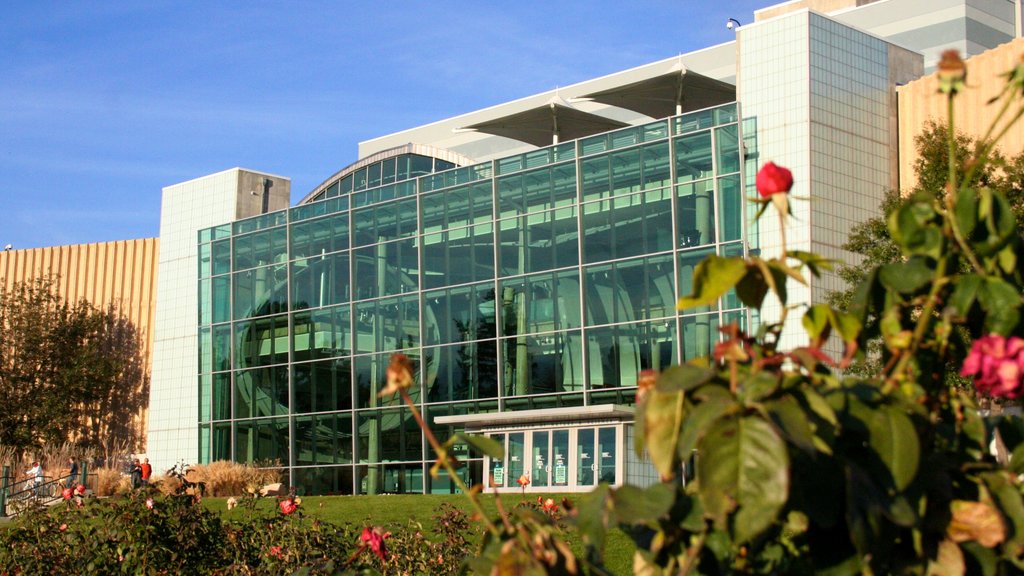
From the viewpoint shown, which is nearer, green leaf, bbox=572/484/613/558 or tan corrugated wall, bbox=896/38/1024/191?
green leaf, bbox=572/484/613/558

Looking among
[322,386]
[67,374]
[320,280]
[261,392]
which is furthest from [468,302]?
[67,374]

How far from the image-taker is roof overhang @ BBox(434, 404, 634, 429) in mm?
27156

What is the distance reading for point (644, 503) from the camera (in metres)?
1.85

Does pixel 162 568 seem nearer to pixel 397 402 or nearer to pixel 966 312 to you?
pixel 966 312

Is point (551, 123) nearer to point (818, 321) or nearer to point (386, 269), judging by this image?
point (386, 269)

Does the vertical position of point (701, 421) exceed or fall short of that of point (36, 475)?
it exceeds it

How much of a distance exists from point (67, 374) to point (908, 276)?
44.5 meters

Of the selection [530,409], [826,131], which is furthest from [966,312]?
[530,409]

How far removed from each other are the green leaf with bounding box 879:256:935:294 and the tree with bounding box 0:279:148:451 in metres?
43.9

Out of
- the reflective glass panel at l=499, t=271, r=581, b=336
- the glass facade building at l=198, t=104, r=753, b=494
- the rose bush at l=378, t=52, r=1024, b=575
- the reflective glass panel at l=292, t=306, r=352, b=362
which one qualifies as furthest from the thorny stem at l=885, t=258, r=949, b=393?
the reflective glass panel at l=292, t=306, r=352, b=362

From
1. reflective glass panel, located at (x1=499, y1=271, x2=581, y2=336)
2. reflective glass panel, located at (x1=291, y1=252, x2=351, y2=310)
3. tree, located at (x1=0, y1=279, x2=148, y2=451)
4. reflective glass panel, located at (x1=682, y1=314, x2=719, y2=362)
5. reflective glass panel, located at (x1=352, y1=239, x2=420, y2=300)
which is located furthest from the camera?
tree, located at (x1=0, y1=279, x2=148, y2=451)

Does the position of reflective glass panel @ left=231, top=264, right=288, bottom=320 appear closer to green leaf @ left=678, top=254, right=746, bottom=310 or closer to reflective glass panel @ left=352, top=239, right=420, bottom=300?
reflective glass panel @ left=352, top=239, right=420, bottom=300

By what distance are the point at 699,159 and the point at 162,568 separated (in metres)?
20.7

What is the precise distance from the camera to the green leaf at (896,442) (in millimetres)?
1701
